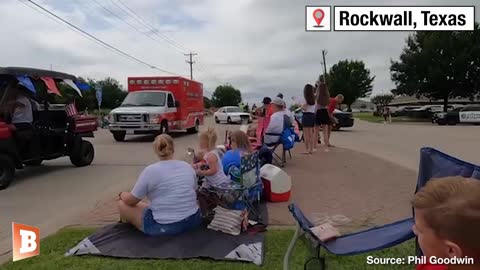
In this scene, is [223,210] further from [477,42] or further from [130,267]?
[477,42]

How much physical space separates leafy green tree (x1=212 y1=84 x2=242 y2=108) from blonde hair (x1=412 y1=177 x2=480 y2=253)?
113105mm

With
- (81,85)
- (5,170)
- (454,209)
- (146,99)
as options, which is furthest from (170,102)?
(454,209)

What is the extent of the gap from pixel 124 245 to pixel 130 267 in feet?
1.89

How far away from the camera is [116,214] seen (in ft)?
20.9

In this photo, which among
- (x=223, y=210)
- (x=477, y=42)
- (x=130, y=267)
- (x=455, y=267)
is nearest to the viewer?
(x=455, y=267)

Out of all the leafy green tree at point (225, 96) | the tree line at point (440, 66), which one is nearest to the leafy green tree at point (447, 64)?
the tree line at point (440, 66)

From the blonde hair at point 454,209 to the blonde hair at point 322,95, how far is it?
10.8m

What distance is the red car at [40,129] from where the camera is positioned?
8789 mm

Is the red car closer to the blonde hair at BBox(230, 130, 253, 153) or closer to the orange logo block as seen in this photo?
the orange logo block

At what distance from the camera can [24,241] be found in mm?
5258

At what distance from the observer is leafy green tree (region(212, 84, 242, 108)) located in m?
116

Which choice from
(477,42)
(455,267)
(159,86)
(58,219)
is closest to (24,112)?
(58,219)

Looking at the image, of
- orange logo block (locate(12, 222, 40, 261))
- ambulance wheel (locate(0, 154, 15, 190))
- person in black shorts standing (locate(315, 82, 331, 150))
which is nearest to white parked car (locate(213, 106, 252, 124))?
person in black shorts standing (locate(315, 82, 331, 150))

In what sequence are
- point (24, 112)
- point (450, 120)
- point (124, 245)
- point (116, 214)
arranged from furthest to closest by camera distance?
point (450, 120)
point (24, 112)
point (116, 214)
point (124, 245)
